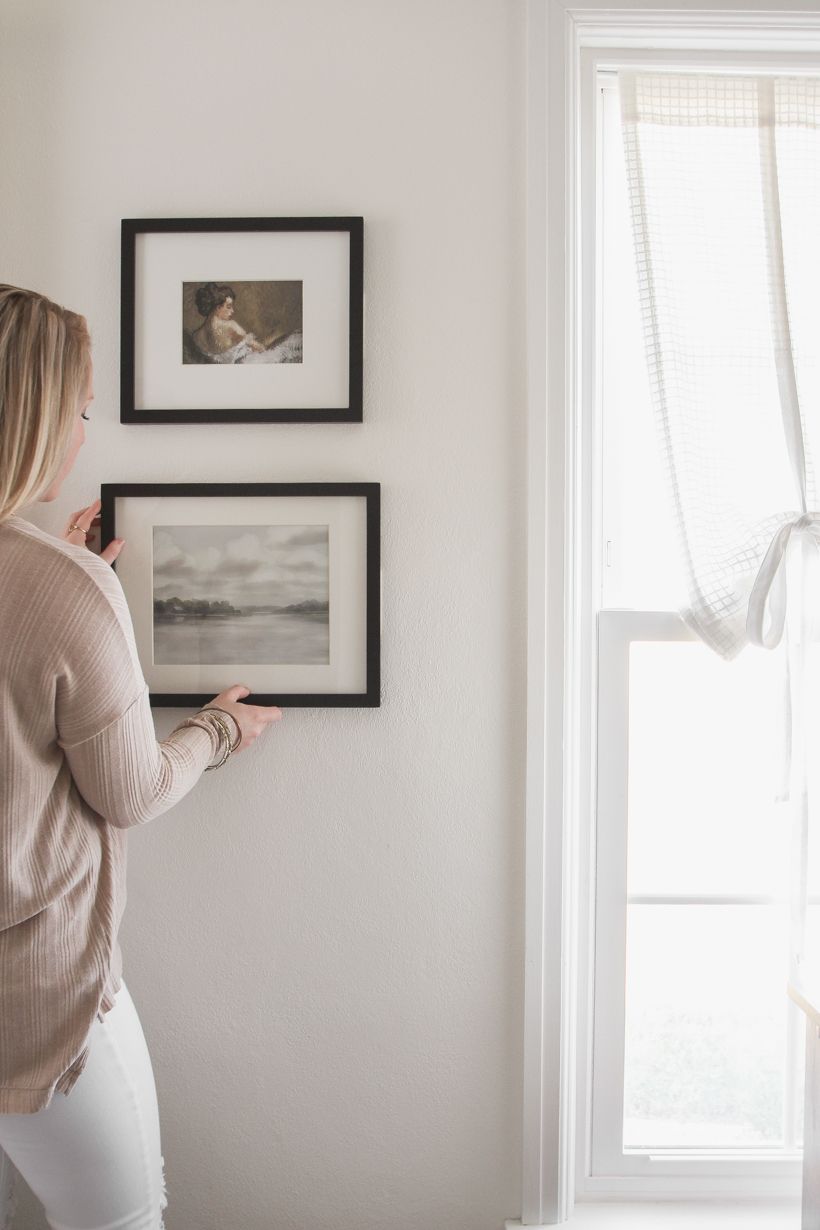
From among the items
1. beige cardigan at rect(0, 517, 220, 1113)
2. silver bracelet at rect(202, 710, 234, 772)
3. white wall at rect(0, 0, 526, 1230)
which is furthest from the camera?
white wall at rect(0, 0, 526, 1230)

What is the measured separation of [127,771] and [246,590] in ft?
1.32


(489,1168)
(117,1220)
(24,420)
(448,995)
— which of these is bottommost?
(489,1168)

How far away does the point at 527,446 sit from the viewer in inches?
45.9

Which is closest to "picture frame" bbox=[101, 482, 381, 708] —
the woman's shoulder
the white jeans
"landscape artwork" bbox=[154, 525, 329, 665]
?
"landscape artwork" bbox=[154, 525, 329, 665]

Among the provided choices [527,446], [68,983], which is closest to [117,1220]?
[68,983]

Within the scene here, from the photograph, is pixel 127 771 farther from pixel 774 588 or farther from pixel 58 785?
pixel 774 588

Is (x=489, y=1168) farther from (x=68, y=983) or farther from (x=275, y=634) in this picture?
(x=275, y=634)

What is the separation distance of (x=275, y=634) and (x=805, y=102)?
1156mm

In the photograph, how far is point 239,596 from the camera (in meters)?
1.17

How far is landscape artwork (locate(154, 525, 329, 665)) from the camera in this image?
1171 millimetres

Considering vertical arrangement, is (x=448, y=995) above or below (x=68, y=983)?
below

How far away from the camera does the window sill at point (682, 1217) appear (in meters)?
1.18

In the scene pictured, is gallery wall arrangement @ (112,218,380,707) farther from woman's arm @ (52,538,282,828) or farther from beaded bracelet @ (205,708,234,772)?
woman's arm @ (52,538,282,828)

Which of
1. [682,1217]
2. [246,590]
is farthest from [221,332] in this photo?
[682,1217]
